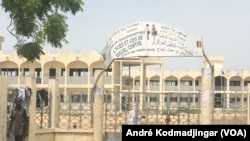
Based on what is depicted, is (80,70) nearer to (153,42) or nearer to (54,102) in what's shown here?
(54,102)

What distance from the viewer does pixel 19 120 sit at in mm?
10562

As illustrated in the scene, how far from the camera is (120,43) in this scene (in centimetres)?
1118

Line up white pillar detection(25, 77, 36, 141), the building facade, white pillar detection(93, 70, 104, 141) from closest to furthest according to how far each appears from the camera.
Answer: white pillar detection(25, 77, 36, 141) → white pillar detection(93, 70, 104, 141) → the building facade

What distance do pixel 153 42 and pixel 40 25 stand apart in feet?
12.1

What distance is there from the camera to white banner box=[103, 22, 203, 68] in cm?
1074

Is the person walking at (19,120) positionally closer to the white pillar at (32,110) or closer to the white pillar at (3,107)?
the white pillar at (32,110)

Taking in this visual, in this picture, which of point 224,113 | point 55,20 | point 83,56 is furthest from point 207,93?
point 83,56

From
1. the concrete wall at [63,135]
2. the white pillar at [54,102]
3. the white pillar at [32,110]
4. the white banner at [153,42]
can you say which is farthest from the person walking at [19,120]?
the white banner at [153,42]

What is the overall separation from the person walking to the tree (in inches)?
106

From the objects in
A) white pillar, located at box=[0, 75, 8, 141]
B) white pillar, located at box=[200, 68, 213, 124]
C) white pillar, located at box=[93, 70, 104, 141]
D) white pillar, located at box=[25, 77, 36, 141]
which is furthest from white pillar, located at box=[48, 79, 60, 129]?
white pillar, located at box=[200, 68, 213, 124]

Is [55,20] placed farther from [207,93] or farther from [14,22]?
[207,93]

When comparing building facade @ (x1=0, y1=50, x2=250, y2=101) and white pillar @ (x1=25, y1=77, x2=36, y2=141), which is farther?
building facade @ (x1=0, y1=50, x2=250, y2=101)

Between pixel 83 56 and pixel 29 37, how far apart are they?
25418 mm

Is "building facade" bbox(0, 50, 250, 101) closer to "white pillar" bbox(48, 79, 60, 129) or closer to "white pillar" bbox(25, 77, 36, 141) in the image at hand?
"white pillar" bbox(48, 79, 60, 129)
